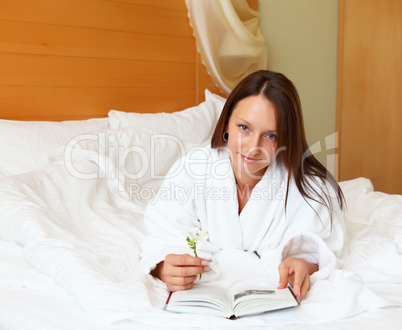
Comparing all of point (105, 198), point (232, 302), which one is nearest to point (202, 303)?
point (232, 302)

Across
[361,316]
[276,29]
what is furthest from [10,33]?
[361,316]

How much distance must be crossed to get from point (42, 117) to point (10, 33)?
1.30 ft

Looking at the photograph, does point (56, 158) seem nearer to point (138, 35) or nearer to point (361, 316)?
point (138, 35)

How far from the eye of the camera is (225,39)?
265 cm

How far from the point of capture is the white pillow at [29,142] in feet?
6.55

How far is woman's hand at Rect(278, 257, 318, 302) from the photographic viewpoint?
111 centimetres

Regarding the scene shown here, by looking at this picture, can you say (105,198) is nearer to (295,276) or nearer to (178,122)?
(178,122)

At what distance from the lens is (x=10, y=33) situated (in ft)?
7.32

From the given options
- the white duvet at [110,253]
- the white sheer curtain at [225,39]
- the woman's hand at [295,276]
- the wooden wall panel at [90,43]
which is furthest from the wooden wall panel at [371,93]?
the woman's hand at [295,276]

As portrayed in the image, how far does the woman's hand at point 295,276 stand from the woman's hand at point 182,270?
0.17 metres

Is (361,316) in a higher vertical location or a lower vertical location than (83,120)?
lower

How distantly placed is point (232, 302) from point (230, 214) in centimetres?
40

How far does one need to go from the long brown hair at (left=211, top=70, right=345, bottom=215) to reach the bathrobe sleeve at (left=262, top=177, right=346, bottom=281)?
0.03 meters

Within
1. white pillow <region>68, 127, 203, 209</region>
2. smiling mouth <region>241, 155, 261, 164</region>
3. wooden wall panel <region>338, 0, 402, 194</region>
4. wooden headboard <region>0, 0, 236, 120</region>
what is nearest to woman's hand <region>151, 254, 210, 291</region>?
smiling mouth <region>241, 155, 261, 164</region>
